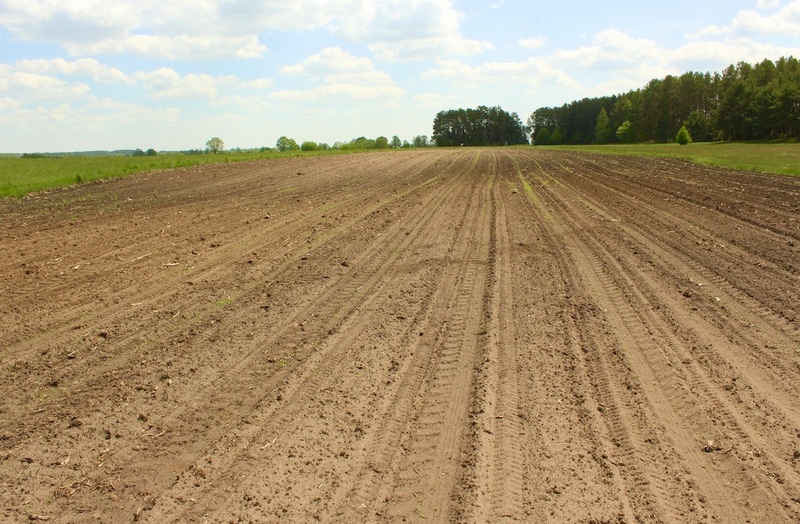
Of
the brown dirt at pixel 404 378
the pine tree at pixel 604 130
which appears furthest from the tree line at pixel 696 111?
the brown dirt at pixel 404 378

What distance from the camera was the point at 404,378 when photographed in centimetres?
536

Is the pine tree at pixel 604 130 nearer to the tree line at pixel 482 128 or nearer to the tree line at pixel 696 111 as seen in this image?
the tree line at pixel 696 111

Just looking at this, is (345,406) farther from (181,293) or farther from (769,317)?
(769,317)

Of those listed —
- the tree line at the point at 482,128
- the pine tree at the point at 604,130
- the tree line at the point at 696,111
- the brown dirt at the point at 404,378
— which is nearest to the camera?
the brown dirt at the point at 404,378

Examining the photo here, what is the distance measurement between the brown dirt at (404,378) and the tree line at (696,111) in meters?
67.4

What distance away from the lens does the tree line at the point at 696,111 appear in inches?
2623

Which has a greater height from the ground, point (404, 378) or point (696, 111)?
point (696, 111)

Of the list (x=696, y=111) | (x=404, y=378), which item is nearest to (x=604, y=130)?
(x=696, y=111)

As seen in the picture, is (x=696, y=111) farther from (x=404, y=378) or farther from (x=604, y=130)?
(x=404, y=378)

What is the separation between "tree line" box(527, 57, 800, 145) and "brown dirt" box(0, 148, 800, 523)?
6740cm

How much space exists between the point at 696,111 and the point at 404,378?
10029cm

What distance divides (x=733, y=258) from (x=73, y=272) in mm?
10878

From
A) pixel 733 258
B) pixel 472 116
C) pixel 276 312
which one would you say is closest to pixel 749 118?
pixel 733 258

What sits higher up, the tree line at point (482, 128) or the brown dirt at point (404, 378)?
the tree line at point (482, 128)
